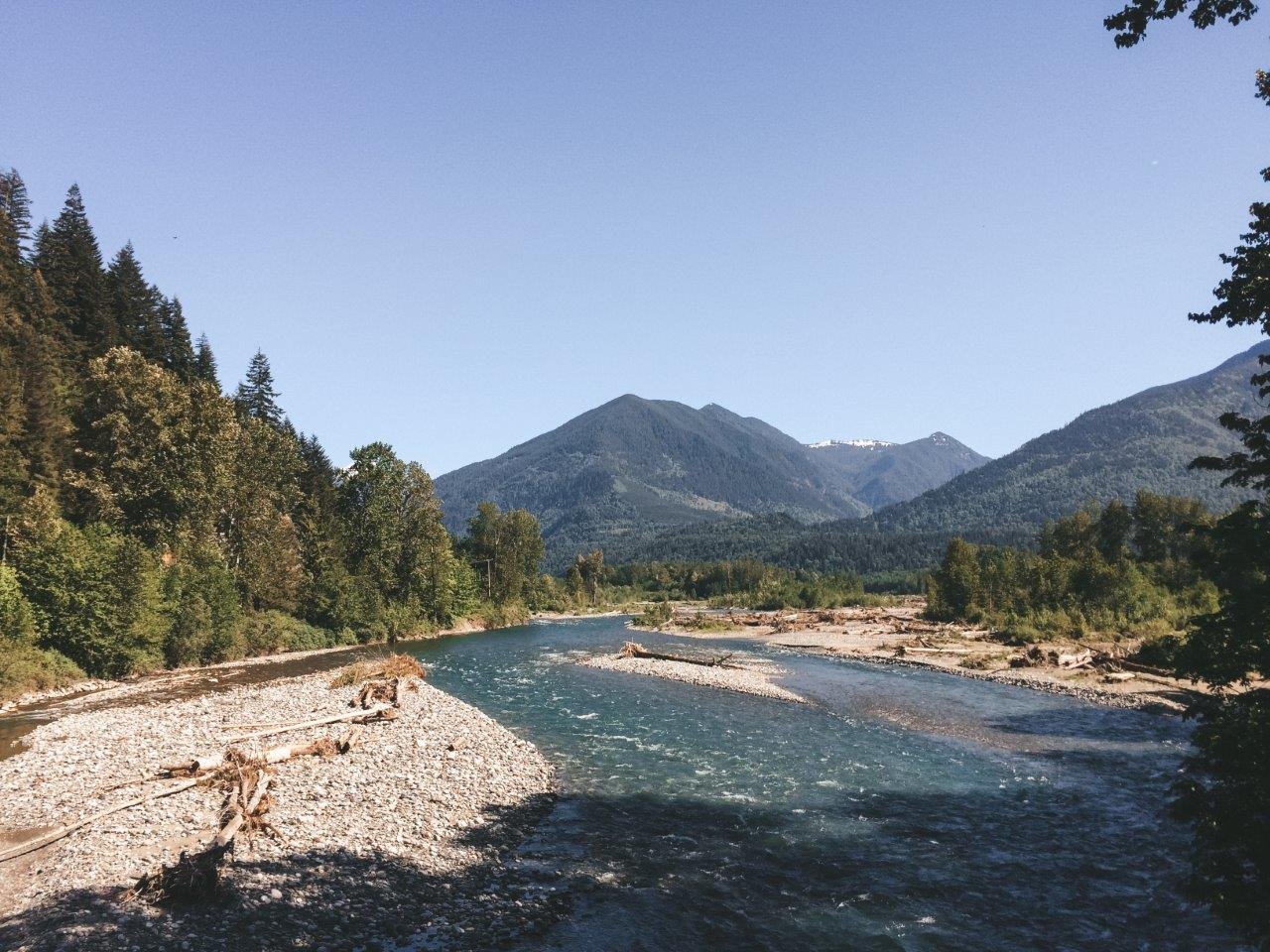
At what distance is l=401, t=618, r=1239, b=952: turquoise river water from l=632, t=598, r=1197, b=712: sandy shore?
440cm

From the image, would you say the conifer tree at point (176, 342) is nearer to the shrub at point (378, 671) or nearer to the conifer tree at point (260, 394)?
the conifer tree at point (260, 394)

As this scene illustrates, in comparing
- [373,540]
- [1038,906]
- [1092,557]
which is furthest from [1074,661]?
[373,540]

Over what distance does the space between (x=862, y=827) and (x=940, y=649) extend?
158 ft

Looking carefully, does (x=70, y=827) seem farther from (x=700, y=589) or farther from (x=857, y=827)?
(x=700, y=589)

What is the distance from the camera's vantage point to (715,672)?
5091 centimetres

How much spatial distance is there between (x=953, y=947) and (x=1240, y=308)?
13211mm

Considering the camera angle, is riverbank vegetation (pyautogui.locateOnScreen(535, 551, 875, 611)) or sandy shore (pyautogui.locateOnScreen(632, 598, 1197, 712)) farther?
riverbank vegetation (pyautogui.locateOnScreen(535, 551, 875, 611))

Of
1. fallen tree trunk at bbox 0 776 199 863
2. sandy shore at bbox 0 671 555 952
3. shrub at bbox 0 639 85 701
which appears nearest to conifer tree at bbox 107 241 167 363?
shrub at bbox 0 639 85 701

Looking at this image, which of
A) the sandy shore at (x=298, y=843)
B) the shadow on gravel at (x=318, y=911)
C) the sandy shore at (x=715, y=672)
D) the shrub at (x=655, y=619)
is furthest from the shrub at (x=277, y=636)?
the shadow on gravel at (x=318, y=911)

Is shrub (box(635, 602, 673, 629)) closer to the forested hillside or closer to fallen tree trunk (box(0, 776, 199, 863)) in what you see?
the forested hillside

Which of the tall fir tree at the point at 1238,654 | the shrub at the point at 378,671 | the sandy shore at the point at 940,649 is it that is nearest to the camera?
the tall fir tree at the point at 1238,654

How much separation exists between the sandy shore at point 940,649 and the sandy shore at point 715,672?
531 inches

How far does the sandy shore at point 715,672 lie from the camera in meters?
43.9

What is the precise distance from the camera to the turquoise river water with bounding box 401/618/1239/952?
14.5m
